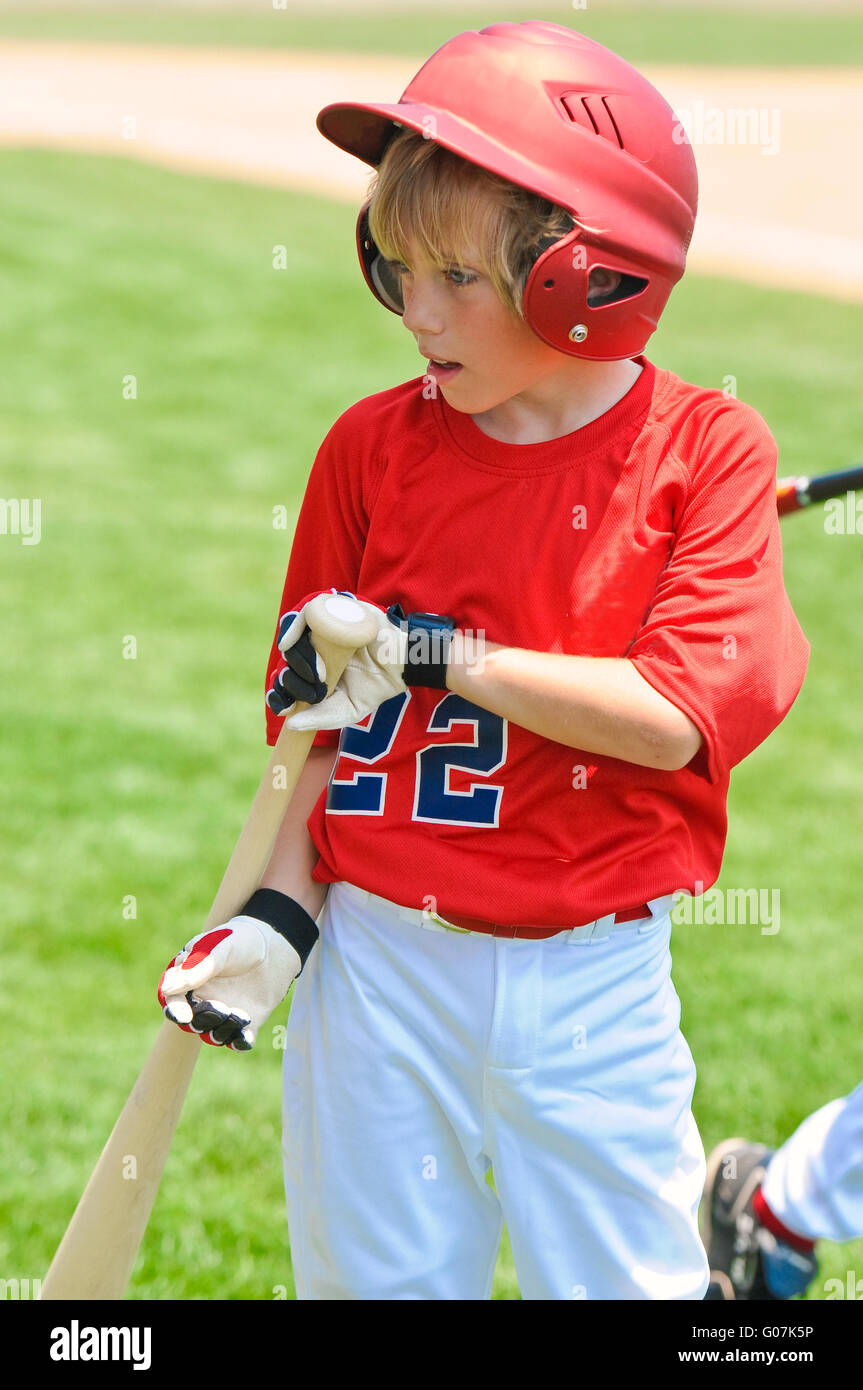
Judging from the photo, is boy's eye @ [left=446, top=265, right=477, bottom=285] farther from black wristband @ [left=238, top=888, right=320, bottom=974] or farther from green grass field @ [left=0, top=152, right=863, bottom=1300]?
green grass field @ [left=0, top=152, right=863, bottom=1300]

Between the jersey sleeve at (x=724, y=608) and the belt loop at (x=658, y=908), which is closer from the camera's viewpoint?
the jersey sleeve at (x=724, y=608)

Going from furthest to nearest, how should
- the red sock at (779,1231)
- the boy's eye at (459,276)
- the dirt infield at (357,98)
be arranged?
the dirt infield at (357,98) → the red sock at (779,1231) → the boy's eye at (459,276)

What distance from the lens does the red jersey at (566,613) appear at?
201 cm

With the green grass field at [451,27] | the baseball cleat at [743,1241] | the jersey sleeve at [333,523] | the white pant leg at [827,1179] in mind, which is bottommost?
the baseball cleat at [743,1241]

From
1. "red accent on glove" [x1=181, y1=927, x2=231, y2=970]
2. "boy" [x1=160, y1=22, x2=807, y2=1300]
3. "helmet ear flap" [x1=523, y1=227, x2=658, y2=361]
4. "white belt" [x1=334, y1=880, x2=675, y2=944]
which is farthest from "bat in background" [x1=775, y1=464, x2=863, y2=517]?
"red accent on glove" [x1=181, y1=927, x2=231, y2=970]

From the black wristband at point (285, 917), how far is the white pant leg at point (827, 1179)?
51.2 inches

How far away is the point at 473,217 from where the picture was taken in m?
1.94

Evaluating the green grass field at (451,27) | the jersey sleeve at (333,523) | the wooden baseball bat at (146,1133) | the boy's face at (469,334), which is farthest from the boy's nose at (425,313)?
the green grass field at (451,27)

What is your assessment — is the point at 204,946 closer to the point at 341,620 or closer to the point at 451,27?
the point at 341,620

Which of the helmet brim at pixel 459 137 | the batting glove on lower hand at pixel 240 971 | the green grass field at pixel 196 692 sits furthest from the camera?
the green grass field at pixel 196 692

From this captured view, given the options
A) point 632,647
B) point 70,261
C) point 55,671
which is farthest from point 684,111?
point 632,647

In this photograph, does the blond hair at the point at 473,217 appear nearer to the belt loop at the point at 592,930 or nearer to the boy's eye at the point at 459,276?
the boy's eye at the point at 459,276

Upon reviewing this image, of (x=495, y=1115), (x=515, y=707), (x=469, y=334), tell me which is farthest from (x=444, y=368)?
(x=495, y=1115)

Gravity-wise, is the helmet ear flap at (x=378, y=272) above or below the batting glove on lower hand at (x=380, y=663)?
above
